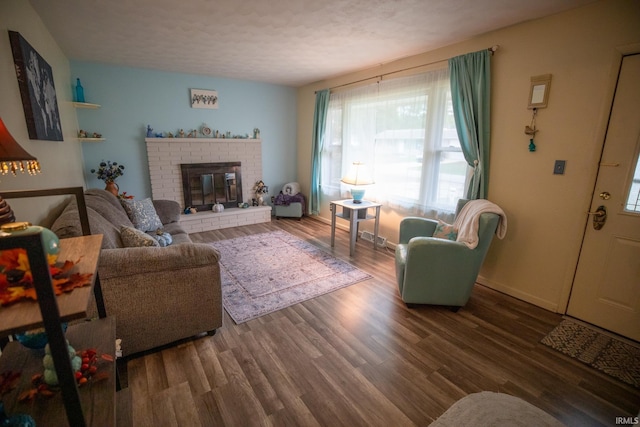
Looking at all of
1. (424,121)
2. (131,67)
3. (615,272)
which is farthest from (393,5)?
(131,67)

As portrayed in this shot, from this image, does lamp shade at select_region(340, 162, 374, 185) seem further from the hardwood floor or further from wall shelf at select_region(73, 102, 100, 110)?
wall shelf at select_region(73, 102, 100, 110)

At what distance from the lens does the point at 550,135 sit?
2393 mm

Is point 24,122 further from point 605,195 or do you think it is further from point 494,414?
point 605,195

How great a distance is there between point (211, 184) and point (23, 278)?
4.34 m

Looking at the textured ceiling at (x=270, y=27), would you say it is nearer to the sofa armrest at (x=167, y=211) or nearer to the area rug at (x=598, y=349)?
the sofa armrest at (x=167, y=211)

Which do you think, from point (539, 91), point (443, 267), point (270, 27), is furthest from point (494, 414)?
point (270, 27)

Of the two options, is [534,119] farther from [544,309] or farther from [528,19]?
[544,309]

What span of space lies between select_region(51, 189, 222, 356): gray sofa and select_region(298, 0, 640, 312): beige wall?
2.63m

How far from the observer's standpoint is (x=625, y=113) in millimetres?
2049

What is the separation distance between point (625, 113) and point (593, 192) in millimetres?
579

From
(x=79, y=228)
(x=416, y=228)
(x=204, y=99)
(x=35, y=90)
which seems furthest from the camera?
(x=204, y=99)

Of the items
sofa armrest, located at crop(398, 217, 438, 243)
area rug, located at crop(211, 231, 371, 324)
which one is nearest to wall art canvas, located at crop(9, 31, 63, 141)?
area rug, located at crop(211, 231, 371, 324)

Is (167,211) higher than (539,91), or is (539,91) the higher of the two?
(539,91)

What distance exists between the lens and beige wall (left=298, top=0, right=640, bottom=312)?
211 cm
